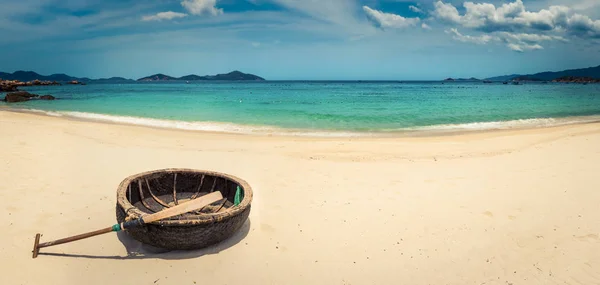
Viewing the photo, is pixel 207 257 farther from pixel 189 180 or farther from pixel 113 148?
pixel 113 148

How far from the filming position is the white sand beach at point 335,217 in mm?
4461

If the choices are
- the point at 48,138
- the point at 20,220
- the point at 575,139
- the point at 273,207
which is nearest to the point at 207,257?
the point at 273,207

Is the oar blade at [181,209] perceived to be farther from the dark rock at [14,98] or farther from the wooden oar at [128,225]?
the dark rock at [14,98]

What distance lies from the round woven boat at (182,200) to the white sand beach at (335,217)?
0.29m

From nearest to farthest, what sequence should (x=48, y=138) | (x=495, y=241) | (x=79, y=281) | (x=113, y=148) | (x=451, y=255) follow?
1. (x=79, y=281)
2. (x=451, y=255)
3. (x=495, y=241)
4. (x=113, y=148)
5. (x=48, y=138)

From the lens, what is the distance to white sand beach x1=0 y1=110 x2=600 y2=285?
446 cm

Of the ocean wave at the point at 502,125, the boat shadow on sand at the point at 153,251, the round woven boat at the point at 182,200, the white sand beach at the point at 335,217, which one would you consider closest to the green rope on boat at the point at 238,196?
the round woven boat at the point at 182,200

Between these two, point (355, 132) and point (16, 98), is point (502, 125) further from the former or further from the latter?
point (16, 98)

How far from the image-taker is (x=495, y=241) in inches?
209

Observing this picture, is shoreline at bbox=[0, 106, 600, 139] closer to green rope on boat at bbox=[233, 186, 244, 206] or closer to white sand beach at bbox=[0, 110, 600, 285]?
white sand beach at bbox=[0, 110, 600, 285]

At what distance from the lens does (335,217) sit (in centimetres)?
608

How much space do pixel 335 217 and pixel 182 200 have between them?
8.56 feet

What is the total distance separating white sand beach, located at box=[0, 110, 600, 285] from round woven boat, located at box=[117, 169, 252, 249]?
0.29 meters

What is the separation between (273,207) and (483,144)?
9.35m
